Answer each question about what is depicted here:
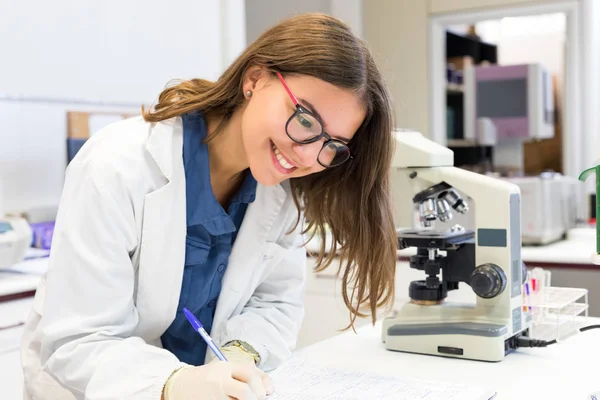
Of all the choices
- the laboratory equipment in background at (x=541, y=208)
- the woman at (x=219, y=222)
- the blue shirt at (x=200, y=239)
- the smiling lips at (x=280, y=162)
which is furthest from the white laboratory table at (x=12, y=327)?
the laboratory equipment in background at (x=541, y=208)

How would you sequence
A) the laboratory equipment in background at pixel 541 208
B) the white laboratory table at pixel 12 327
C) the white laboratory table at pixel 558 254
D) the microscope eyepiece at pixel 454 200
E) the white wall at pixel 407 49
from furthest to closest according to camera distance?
the white wall at pixel 407 49, the laboratory equipment in background at pixel 541 208, the white laboratory table at pixel 558 254, the white laboratory table at pixel 12 327, the microscope eyepiece at pixel 454 200

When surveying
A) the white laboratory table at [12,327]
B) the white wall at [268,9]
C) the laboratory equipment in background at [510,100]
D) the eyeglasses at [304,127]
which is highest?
the white wall at [268,9]

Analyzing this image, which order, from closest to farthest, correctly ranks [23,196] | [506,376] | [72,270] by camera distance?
[72,270], [506,376], [23,196]

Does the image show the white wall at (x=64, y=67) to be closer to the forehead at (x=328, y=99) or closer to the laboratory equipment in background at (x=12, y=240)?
the laboratory equipment in background at (x=12, y=240)

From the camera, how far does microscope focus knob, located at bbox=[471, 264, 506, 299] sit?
4.69 feet

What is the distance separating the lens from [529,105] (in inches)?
161

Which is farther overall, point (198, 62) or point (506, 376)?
point (198, 62)

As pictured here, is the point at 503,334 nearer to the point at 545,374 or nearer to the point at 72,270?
the point at 545,374

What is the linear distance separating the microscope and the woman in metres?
0.14

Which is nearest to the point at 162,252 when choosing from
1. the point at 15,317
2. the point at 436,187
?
the point at 436,187

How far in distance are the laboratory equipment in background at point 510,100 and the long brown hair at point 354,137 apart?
2.91 m

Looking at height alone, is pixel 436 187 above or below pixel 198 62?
below

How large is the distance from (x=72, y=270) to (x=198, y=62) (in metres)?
2.76

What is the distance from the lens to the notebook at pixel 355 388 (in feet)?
3.73
